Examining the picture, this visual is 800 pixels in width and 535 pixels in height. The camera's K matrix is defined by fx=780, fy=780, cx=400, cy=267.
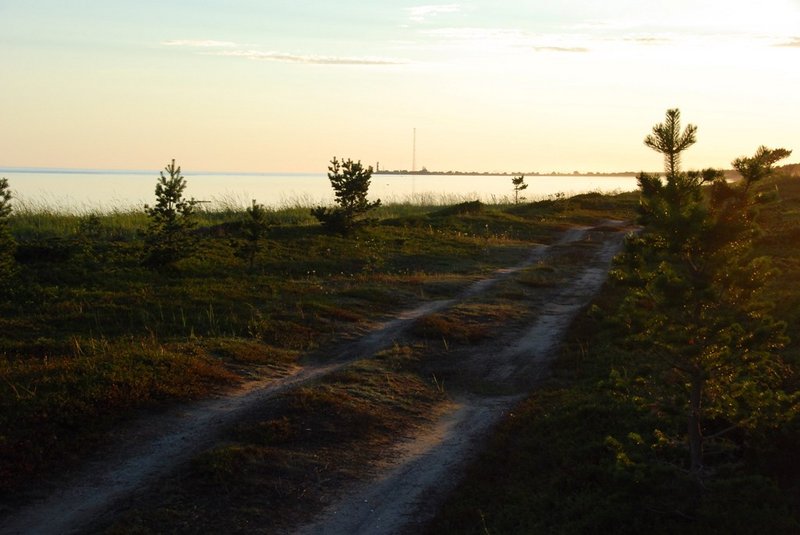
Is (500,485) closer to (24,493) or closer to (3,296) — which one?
(24,493)

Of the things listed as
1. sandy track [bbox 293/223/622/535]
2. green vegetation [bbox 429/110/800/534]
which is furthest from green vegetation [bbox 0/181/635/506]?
green vegetation [bbox 429/110/800/534]

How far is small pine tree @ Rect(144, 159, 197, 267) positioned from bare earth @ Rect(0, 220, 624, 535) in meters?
8.49

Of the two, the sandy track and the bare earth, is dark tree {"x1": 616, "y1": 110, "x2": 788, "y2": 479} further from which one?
the bare earth

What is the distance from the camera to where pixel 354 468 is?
35.2ft

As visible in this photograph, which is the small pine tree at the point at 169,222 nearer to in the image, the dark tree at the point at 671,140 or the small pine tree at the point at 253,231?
the small pine tree at the point at 253,231

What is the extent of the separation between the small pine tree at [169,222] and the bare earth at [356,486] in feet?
27.9

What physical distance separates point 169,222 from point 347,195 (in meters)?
10.6

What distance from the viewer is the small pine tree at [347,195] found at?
106 ft

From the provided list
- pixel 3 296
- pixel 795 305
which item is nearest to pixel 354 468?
pixel 795 305

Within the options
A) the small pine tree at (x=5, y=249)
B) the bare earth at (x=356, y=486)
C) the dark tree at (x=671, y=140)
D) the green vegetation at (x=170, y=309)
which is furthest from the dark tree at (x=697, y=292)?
the small pine tree at (x=5, y=249)

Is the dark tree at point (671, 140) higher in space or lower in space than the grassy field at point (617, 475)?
higher

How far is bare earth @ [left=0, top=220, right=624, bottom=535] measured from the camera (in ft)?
29.9

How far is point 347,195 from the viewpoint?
32.7m

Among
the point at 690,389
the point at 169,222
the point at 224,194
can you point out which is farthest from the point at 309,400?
the point at 224,194
